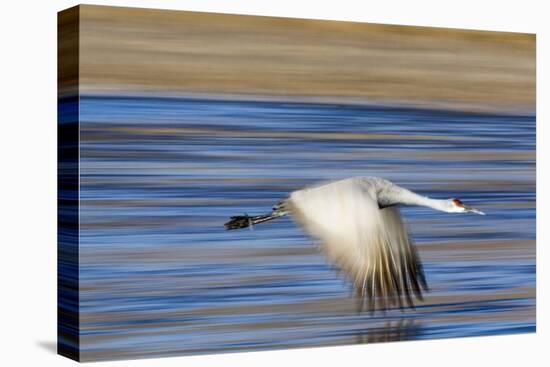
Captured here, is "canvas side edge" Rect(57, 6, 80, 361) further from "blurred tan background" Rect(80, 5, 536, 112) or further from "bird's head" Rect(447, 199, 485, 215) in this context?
"bird's head" Rect(447, 199, 485, 215)

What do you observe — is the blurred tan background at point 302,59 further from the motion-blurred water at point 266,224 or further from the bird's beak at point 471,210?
the bird's beak at point 471,210

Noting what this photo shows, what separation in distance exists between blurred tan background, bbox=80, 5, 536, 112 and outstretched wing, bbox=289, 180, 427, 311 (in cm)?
61

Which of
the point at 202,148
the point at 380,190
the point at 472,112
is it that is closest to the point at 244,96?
the point at 202,148

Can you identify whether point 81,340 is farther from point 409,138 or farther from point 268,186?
point 409,138

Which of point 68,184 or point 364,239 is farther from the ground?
point 68,184

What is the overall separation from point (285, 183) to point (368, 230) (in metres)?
0.67

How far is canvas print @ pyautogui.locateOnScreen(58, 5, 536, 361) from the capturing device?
A: 7758 mm

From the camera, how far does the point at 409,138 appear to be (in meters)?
8.61

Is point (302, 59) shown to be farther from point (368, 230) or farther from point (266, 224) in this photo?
A: point (368, 230)

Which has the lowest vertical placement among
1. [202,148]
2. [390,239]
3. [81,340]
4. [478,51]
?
[81,340]

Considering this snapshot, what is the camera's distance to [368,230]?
8.55 m

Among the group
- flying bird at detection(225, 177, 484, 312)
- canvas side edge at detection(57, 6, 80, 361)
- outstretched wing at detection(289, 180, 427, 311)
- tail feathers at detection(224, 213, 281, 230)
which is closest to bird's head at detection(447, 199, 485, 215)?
flying bird at detection(225, 177, 484, 312)

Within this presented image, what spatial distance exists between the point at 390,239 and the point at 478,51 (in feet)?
4.49

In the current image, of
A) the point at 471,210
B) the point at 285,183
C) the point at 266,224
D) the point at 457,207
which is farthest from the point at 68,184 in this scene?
the point at 471,210
